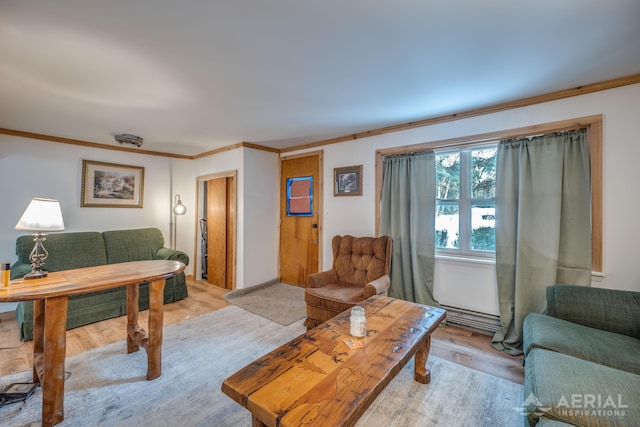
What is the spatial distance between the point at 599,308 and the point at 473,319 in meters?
1.07

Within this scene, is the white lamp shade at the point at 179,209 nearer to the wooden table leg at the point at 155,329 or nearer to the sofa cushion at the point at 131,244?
the sofa cushion at the point at 131,244

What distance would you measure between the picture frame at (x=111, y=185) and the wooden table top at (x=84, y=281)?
2.39 metres

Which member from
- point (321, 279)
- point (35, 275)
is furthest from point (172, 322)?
point (321, 279)

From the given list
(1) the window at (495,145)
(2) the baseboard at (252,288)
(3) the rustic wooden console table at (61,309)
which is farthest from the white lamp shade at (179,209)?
(1) the window at (495,145)

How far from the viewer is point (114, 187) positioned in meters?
4.13

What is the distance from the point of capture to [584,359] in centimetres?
153

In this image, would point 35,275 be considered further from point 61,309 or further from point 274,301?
point 274,301

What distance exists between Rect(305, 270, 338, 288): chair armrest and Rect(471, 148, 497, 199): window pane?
1.80m

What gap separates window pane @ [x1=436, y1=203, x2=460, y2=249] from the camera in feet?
9.84

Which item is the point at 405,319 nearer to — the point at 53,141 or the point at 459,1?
the point at 459,1

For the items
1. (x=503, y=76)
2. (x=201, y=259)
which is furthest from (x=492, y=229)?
(x=201, y=259)

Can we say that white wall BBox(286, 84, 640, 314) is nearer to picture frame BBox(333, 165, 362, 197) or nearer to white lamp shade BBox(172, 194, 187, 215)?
picture frame BBox(333, 165, 362, 197)

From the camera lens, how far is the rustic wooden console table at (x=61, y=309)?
1.57 meters

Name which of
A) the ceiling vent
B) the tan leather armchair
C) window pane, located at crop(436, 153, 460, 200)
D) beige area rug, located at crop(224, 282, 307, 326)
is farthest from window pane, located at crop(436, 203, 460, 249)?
the ceiling vent
